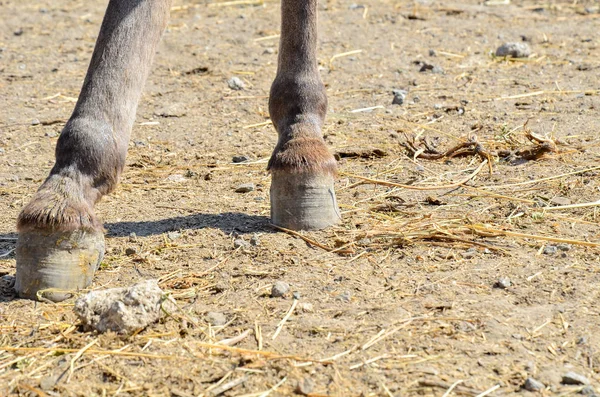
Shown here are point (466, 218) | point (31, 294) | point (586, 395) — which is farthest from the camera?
point (466, 218)

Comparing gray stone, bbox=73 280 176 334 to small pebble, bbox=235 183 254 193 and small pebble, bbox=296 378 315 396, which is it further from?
small pebble, bbox=235 183 254 193

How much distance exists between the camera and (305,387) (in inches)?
83.4

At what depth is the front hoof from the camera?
8.62 ft

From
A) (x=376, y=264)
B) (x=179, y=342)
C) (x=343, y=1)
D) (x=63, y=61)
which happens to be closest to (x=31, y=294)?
(x=179, y=342)

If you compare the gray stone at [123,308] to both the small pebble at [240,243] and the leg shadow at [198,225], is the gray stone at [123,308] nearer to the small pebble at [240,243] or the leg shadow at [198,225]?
the small pebble at [240,243]

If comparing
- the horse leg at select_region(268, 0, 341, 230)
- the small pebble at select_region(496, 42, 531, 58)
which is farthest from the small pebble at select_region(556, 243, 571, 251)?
the small pebble at select_region(496, 42, 531, 58)

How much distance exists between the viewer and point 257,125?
5000 millimetres

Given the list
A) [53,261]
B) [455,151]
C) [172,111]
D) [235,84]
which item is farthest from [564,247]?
[235,84]

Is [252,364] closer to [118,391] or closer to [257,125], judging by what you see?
[118,391]

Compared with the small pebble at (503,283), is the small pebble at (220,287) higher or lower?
lower

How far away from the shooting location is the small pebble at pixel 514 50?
6.18 metres

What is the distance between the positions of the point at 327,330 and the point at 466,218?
106cm

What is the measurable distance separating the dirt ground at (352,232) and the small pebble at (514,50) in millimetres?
93

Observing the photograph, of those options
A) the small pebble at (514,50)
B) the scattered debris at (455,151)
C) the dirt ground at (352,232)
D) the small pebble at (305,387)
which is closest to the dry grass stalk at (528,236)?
the dirt ground at (352,232)
